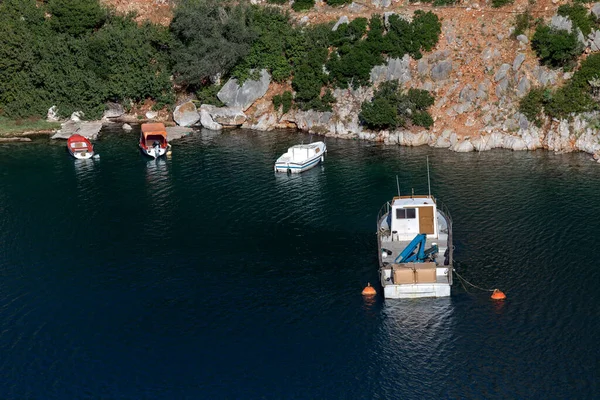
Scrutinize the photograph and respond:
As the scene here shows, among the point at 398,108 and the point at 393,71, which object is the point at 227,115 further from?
the point at 398,108

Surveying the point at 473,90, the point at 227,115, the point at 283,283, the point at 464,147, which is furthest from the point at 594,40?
the point at 283,283

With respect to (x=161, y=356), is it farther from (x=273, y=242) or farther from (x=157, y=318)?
(x=273, y=242)

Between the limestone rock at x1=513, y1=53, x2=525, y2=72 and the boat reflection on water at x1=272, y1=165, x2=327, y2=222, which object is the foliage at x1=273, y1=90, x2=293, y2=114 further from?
the limestone rock at x1=513, y1=53, x2=525, y2=72

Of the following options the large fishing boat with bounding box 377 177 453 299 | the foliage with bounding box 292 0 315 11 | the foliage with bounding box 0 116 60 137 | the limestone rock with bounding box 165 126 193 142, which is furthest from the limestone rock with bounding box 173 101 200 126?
the large fishing boat with bounding box 377 177 453 299

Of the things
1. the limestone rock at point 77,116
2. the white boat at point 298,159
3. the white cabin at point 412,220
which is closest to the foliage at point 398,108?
the white boat at point 298,159

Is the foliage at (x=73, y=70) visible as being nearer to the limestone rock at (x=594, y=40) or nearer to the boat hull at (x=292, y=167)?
the boat hull at (x=292, y=167)

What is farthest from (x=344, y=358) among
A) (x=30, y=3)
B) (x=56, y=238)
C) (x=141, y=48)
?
(x=30, y=3)
